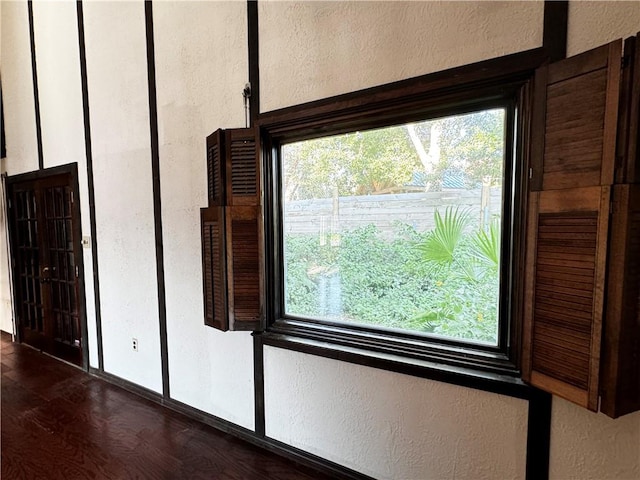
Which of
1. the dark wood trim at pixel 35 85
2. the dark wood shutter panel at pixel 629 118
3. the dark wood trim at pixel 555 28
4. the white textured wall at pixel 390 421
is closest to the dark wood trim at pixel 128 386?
the white textured wall at pixel 390 421

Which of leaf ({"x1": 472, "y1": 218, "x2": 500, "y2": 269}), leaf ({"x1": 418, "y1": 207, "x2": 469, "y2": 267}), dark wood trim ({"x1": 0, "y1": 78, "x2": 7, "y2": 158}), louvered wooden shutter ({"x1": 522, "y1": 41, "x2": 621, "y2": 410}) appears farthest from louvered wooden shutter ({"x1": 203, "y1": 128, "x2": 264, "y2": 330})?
dark wood trim ({"x1": 0, "y1": 78, "x2": 7, "y2": 158})

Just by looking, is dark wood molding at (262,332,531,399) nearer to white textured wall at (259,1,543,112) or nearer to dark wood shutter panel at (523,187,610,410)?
dark wood shutter panel at (523,187,610,410)

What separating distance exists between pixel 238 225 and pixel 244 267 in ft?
0.89

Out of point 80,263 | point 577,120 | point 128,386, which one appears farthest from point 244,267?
point 80,263

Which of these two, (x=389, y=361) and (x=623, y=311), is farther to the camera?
(x=389, y=361)

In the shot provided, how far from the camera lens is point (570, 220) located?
1.23 metres

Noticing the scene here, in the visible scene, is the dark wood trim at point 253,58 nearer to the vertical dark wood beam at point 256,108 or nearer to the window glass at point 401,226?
the vertical dark wood beam at point 256,108

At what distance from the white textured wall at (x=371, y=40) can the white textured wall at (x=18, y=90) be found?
11.2 ft

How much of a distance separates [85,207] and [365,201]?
2.93m

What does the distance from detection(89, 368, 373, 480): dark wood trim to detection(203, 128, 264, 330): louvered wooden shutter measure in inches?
32.9

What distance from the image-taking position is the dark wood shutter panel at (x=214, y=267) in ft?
6.63

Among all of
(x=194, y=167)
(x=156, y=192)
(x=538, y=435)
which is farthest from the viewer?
(x=156, y=192)

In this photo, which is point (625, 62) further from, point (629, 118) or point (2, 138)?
point (2, 138)

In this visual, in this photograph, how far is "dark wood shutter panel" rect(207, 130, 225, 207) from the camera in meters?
1.97
